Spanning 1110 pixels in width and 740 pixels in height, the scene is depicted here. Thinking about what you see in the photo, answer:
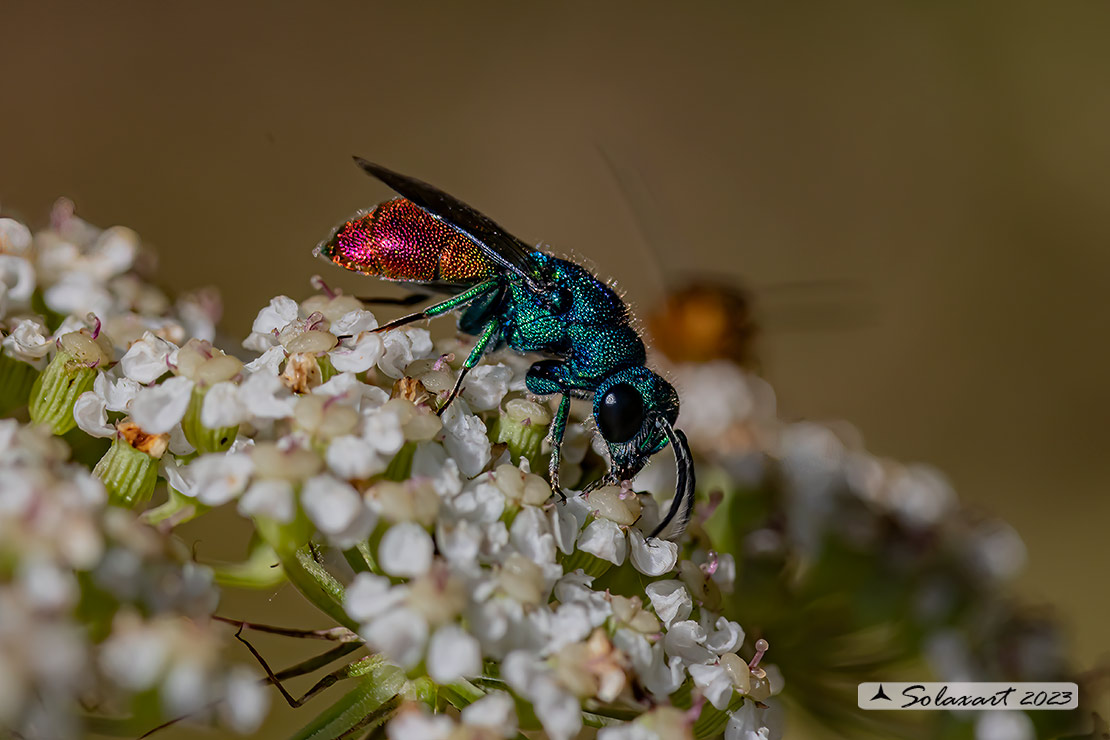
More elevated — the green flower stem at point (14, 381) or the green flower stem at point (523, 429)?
the green flower stem at point (523, 429)

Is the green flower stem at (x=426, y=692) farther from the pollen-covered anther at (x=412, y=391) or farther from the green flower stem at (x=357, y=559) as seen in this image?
the pollen-covered anther at (x=412, y=391)

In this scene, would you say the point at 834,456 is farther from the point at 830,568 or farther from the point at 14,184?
the point at 14,184

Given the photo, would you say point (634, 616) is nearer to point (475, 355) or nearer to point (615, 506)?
point (615, 506)

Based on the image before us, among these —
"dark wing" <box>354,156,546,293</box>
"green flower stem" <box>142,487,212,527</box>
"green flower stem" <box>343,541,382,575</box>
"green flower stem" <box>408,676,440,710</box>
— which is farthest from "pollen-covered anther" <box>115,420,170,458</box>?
"dark wing" <box>354,156,546,293</box>

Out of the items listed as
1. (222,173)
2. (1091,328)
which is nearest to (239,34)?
(222,173)

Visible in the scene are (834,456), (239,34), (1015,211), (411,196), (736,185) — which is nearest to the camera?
(411,196)

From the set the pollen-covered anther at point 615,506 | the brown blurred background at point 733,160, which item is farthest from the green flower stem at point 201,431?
the brown blurred background at point 733,160

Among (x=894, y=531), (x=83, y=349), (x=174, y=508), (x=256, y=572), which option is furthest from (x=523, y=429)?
(x=894, y=531)
